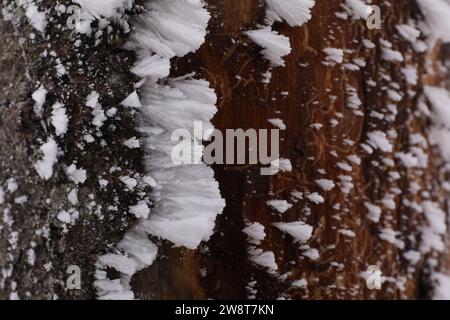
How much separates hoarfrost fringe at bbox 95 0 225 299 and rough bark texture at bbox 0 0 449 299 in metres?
0.02

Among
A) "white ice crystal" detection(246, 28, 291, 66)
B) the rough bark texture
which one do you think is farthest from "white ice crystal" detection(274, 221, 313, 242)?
"white ice crystal" detection(246, 28, 291, 66)

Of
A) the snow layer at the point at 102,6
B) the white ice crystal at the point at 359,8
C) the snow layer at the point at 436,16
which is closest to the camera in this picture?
the snow layer at the point at 102,6

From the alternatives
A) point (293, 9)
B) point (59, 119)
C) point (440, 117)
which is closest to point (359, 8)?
point (293, 9)

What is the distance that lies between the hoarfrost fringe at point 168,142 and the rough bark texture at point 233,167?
0.02 metres

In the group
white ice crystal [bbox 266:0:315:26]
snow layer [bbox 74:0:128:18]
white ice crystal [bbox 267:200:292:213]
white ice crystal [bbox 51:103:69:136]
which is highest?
white ice crystal [bbox 266:0:315:26]

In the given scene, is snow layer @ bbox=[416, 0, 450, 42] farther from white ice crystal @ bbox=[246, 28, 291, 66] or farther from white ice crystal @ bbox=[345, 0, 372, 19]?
white ice crystal @ bbox=[246, 28, 291, 66]

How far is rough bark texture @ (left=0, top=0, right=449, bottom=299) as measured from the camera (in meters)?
0.82

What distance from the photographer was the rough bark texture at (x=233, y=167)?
0.82 metres

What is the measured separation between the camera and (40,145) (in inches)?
33.0

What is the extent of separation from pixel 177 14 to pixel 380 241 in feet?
1.80

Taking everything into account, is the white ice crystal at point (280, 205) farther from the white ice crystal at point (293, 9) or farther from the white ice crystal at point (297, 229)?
the white ice crystal at point (293, 9)

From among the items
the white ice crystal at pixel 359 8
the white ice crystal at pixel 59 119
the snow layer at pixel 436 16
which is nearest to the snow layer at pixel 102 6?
the white ice crystal at pixel 59 119
